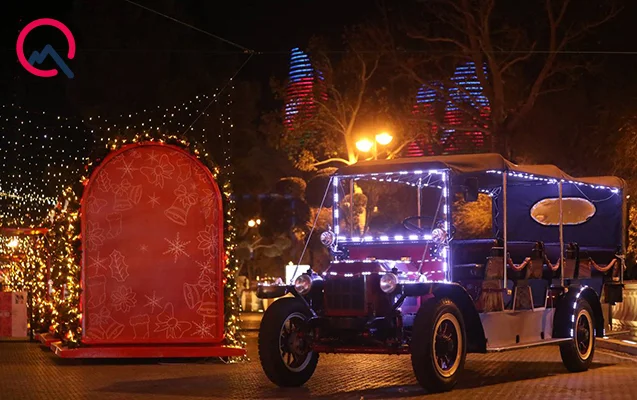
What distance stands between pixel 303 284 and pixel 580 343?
4.52 m

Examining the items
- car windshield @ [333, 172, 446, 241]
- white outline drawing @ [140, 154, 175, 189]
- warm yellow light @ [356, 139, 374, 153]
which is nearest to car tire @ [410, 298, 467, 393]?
car windshield @ [333, 172, 446, 241]

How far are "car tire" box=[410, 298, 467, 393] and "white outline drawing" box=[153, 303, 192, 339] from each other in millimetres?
5492

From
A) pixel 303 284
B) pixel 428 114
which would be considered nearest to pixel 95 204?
pixel 303 284

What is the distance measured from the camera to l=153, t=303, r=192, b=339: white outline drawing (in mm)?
17984

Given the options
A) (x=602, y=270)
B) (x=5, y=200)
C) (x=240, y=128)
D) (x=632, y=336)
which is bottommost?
(x=632, y=336)

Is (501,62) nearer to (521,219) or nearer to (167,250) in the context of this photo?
(521,219)

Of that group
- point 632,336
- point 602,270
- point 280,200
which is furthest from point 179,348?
point 280,200

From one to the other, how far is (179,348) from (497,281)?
5.38m

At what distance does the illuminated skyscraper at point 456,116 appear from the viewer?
3806cm

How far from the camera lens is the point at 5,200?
28516 millimetres

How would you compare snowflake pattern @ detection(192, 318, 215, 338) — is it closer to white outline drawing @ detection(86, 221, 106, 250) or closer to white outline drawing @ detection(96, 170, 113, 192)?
white outline drawing @ detection(86, 221, 106, 250)

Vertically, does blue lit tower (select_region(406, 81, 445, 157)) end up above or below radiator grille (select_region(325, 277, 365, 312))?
above

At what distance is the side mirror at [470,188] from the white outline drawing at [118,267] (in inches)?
223

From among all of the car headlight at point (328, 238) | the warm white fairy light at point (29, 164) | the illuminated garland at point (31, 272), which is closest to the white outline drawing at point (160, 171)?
the car headlight at point (328, 238)
